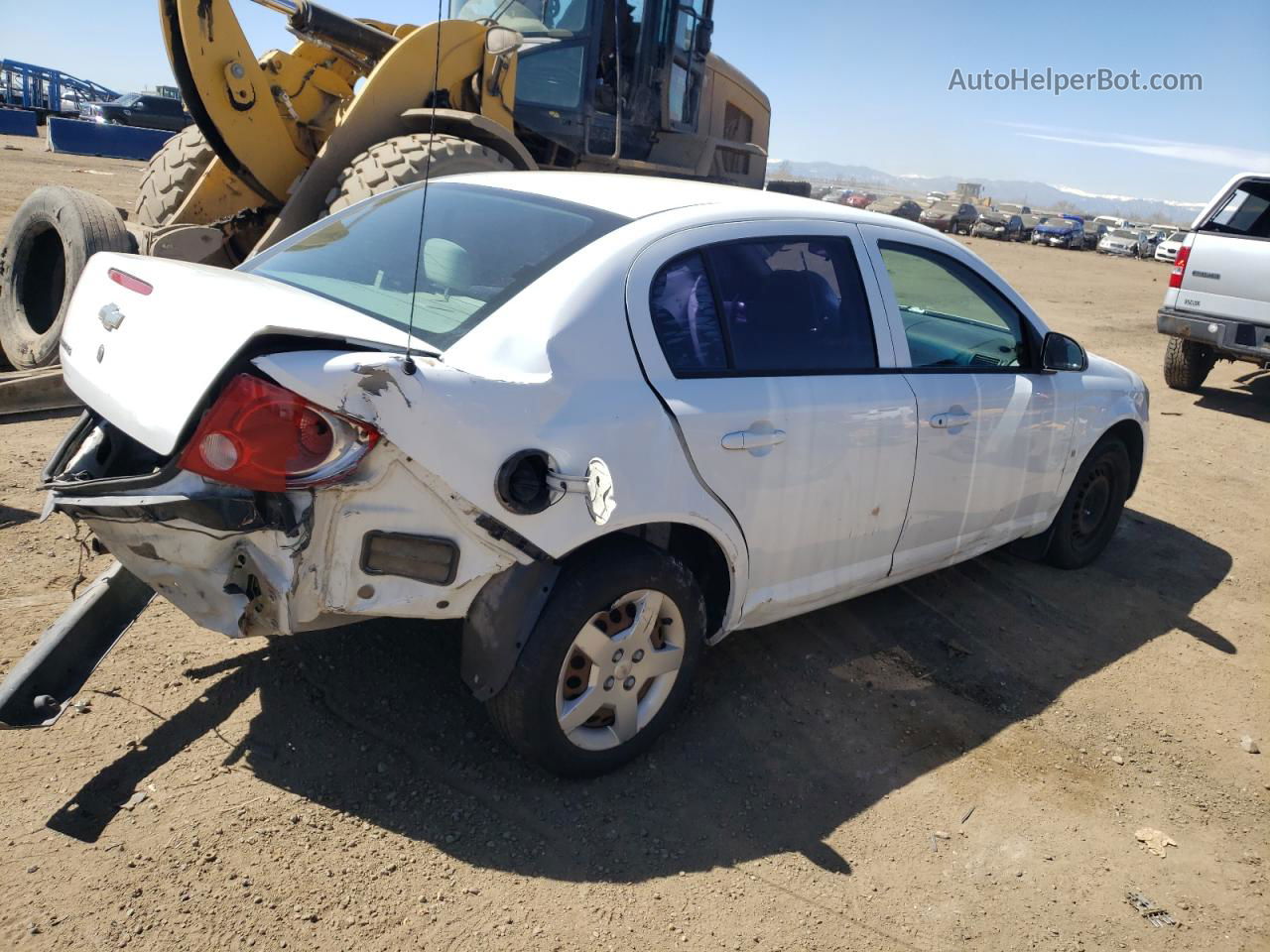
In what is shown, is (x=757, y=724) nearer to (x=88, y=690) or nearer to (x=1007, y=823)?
(x=1007, y=823)

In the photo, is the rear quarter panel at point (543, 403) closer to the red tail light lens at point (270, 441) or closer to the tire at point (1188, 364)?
the red tail light lens at point (270, 441)

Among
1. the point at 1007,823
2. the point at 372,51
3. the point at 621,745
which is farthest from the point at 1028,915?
the point at 372,51

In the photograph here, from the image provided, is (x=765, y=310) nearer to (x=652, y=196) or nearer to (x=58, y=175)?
(x=652, y=196)

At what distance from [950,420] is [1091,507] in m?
1.95

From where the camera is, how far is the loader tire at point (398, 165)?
19.1 feet

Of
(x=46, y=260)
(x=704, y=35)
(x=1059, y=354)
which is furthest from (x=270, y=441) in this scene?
(x=704, y=35)

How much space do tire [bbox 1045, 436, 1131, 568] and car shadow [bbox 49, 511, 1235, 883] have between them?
0.54 meters

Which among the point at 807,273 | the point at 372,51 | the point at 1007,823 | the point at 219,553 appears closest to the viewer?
the point at 219,553

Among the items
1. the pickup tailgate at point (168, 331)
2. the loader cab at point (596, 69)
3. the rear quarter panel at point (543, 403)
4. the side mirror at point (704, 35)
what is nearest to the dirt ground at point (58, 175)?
the loader cab at point (596, 69)

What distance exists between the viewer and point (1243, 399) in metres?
10.8

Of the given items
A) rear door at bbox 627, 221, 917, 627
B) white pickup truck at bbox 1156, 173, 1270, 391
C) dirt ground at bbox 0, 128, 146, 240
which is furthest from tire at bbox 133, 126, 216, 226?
white pickup truck at bbox 1156, 173, 1270, 391

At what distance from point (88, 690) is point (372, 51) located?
5.17 meters

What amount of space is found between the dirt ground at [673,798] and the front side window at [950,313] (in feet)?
4.00

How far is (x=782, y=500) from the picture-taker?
3305 mm
